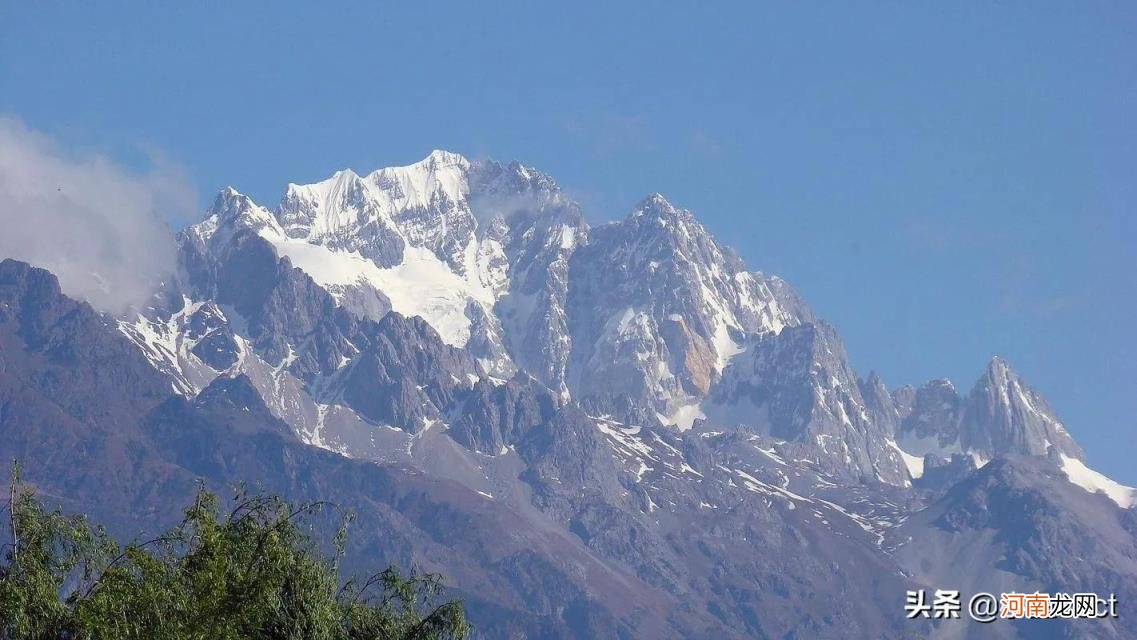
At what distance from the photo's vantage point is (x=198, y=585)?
247 feet

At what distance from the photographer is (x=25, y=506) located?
80.3 metres

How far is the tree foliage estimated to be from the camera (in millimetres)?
73625

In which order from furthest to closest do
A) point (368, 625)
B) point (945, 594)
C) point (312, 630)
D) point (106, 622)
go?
point (945, 594), point (368, 625), point (312, 630), point (106, 622)

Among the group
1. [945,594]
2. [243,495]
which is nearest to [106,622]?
[243,495]

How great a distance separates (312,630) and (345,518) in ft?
42.1

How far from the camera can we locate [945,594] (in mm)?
143875

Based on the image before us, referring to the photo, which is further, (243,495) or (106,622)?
(243,495)

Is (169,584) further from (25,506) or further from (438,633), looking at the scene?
(438,633)

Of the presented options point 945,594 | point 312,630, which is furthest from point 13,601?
point 945,594

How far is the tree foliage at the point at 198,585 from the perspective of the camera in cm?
7362

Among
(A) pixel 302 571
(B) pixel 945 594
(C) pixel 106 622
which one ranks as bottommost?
(C) pixel 106 622

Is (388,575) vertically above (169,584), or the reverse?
(388,575)

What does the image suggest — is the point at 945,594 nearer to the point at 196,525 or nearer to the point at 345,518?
the point at 345,518

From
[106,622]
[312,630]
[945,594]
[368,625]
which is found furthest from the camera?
[945,594]
